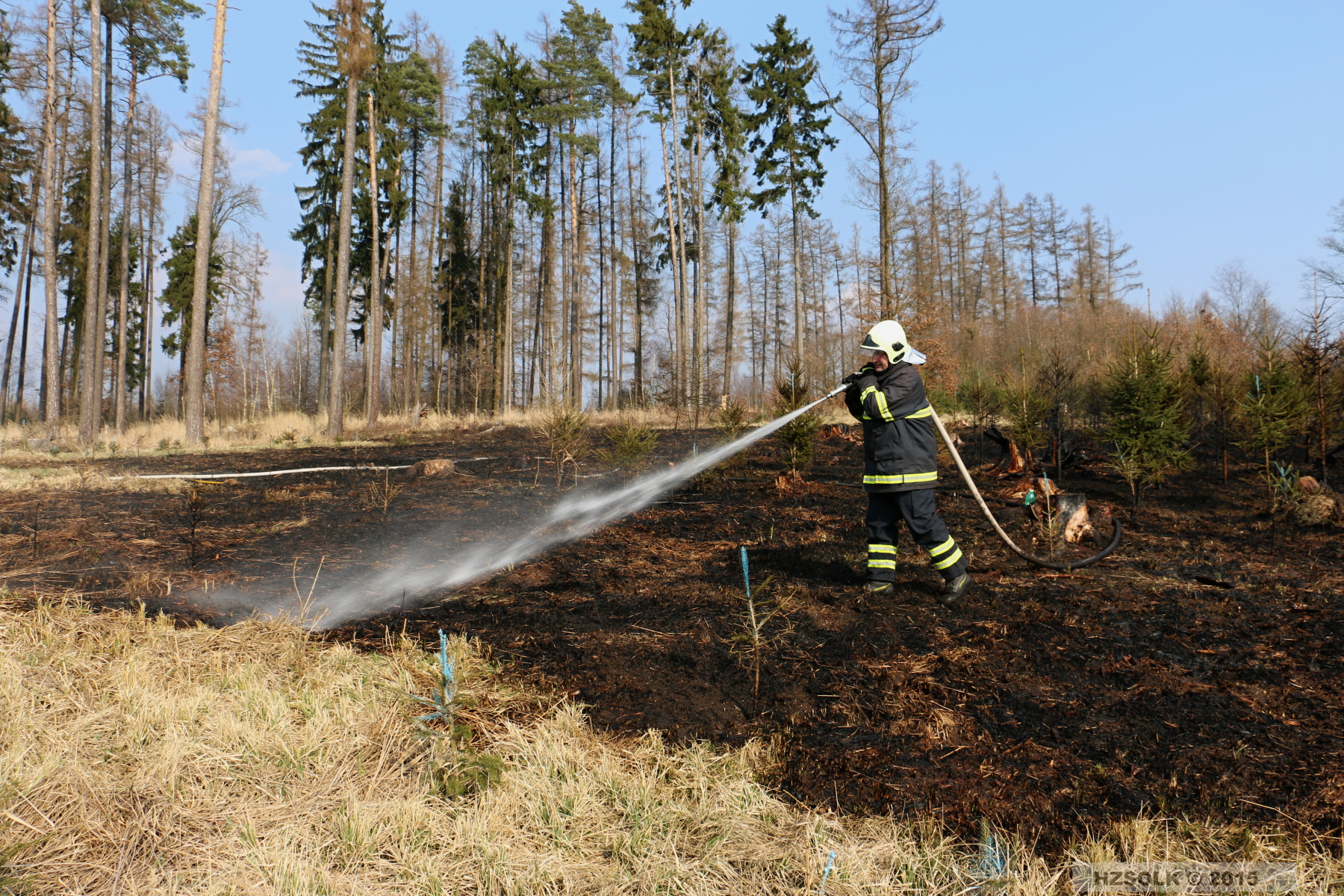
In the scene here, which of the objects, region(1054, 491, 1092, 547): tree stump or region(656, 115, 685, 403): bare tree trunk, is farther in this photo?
region(656, 115, 685, 403): bare tree trunk

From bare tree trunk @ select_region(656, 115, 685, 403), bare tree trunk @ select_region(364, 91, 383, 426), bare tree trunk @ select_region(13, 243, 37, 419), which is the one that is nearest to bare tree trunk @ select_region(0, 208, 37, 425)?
bare tree trunk @ select_region(13, 243, 37, 419)

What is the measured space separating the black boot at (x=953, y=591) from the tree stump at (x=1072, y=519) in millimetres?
2102

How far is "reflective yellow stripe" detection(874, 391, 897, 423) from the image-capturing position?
16.2ft

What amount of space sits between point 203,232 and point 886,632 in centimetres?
1906

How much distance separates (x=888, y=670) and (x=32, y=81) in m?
27.0

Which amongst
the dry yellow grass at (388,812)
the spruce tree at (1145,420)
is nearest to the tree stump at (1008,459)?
the spruce tree at (1145,420)

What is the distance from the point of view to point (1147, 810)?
102 inches

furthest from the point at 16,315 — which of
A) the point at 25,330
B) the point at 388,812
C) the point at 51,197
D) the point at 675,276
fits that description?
the point at 388,812

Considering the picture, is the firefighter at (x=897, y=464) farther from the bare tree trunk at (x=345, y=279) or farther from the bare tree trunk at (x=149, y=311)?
the bare tree trunk at (x=149, y=311)

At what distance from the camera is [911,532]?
502 cm

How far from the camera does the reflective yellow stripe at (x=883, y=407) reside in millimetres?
4941

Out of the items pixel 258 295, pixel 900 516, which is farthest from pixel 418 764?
pixel 258 295

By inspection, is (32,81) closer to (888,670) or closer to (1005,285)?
(888,670)

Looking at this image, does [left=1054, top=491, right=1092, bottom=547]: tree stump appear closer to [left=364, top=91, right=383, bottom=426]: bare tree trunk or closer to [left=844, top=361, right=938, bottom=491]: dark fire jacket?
[left=844, top=361, right=938, bottom=491]: dark fire jacket
